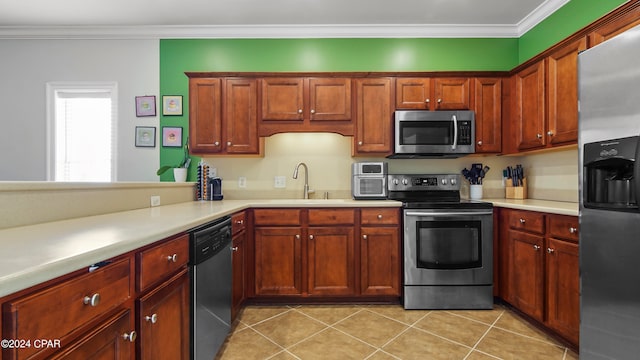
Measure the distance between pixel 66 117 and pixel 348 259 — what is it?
3.46 metres

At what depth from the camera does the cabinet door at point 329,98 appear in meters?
2.86

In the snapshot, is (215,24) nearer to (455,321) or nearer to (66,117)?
(66,117)

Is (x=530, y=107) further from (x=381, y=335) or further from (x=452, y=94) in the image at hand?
(x=381, y=335)

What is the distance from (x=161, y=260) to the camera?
1208 millimetres

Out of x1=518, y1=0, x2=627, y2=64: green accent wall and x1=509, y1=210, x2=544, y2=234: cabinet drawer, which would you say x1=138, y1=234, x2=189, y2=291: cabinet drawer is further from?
x1=518, y1=0, x2=627, y2=64: green accent wall

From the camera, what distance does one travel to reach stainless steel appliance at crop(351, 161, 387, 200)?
2850mm

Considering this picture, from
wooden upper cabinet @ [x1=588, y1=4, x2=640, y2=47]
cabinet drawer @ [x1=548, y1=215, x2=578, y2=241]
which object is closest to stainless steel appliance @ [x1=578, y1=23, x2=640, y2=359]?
cabinet drawer @ [x1=548, y1=215, x2=578, y2=241]

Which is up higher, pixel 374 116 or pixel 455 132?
pixel 374 116

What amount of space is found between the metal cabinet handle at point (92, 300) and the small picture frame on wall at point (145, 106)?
9.38 ft

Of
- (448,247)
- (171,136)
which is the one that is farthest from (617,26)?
(171,136)

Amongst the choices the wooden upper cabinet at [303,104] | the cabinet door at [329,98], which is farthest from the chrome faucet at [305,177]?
the cabinet door at [329,98]

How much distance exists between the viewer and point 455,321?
232cm

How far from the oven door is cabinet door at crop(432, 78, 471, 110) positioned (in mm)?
1028

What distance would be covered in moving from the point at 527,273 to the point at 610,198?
1.05 metres
